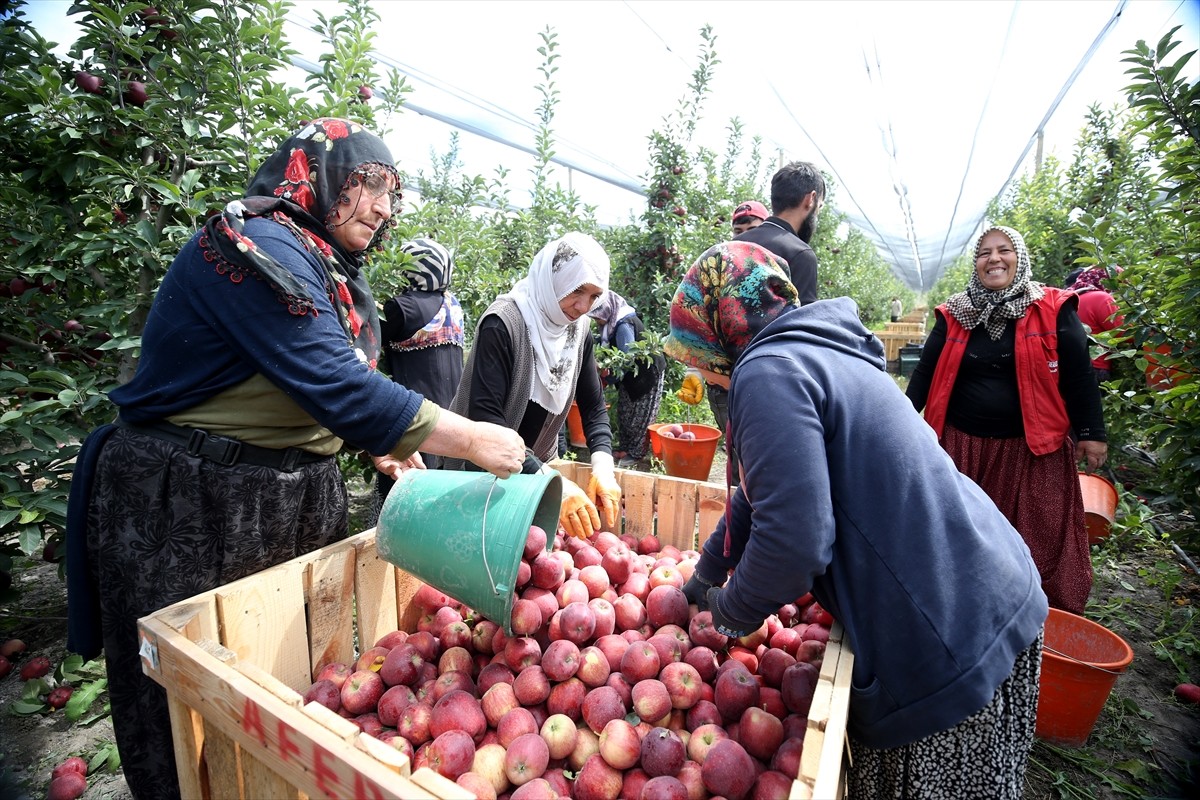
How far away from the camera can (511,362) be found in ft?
7.43

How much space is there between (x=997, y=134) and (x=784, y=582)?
12.3 meters

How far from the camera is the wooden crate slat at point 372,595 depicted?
5.50ft

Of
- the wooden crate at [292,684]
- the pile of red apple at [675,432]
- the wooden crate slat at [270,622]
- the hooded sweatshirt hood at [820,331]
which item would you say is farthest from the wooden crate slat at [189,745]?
the pile of red apple at [675,432]

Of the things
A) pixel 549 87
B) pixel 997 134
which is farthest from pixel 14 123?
pixel 997 134

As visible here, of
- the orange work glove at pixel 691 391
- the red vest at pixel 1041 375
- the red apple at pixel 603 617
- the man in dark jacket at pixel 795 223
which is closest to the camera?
the red apple at pixel 603 617

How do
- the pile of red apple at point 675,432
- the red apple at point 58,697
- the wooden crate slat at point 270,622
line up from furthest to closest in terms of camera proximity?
the pile of red apple at point 675,432
the red apple at point 58,697
the wooden crate slat at point 270,622

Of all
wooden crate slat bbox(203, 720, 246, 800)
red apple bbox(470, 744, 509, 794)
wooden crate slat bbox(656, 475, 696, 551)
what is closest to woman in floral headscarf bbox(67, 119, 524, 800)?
wooden crate slat bbox(203, 720, 246, 800)

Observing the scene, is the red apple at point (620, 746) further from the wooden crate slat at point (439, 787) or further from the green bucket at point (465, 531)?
the wooden crate slat at point (439, 787)

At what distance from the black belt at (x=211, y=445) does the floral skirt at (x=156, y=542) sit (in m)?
0.02

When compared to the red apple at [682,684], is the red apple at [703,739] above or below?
below

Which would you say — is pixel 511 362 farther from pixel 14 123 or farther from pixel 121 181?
pixel 14 123

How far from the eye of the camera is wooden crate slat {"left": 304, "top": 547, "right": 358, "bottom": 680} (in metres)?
1.55

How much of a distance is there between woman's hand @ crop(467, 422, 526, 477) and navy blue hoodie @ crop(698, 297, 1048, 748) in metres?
0.54

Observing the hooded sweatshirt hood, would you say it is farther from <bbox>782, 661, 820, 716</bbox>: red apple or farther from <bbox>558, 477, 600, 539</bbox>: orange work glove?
<bbox>558, 477, 600, 539</bbox>: orange work glove
